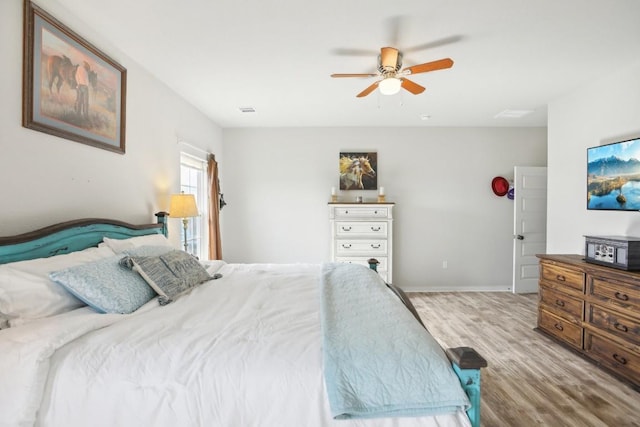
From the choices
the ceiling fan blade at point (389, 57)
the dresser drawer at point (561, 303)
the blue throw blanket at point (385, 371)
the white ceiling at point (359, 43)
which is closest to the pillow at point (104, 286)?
the blue throw blanket at point (385, 371)

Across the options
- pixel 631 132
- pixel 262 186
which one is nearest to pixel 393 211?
pixel 262 186

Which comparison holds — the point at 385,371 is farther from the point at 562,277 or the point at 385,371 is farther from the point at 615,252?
the point at 562,277

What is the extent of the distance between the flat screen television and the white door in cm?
146

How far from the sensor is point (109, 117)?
250 cm

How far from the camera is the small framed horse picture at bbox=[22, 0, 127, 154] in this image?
72.7 inches

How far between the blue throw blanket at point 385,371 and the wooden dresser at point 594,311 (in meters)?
2.16

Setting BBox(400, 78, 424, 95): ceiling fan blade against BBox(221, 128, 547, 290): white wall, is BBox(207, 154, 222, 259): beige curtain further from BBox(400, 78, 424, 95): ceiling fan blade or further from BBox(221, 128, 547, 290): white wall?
BBox(400, 78, 424, 95): ceiling fan blade

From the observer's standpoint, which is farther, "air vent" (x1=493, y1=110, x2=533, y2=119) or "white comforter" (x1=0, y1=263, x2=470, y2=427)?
"air vent" (x1=493, y1=110, x2=533, y2=119)

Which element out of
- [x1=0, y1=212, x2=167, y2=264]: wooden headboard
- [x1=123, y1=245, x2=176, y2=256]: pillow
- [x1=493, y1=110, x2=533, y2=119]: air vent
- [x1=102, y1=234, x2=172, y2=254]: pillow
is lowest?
[x1=123, y1=245, x2=176, y2=256]: pillow

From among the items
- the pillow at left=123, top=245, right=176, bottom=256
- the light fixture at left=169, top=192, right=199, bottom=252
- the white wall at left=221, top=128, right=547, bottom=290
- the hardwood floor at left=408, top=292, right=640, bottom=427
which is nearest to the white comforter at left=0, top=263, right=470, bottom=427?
the pillow at left=123, top=245, right=176, bottom=256

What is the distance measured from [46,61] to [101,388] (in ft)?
6.39

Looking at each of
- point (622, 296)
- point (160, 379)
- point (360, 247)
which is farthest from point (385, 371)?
point (360, 247)

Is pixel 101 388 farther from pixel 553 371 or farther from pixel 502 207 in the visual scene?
pixel 502 207

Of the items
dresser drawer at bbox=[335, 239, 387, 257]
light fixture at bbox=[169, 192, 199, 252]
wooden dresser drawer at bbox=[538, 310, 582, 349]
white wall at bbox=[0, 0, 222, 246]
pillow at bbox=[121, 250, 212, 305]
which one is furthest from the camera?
dresser drawer at bbox=[335, 239, 387, 257]
